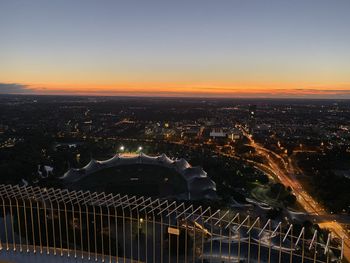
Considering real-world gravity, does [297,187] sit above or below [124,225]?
below

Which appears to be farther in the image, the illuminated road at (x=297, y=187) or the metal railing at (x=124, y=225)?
the illuminated road at (x=297, y=187)

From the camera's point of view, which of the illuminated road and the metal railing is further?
the illuminated road

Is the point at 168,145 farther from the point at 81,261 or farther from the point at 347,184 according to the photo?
the point at 81,261

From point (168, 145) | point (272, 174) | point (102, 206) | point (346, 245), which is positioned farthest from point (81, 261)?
point (168, 145)

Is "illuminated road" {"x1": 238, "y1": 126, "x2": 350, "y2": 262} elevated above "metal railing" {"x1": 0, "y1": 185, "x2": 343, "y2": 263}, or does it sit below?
below

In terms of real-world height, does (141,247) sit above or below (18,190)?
below

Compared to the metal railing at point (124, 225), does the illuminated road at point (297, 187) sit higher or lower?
lower

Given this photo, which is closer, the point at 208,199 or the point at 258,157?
the point at 208,199

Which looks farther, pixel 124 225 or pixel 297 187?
pixel 297 187
